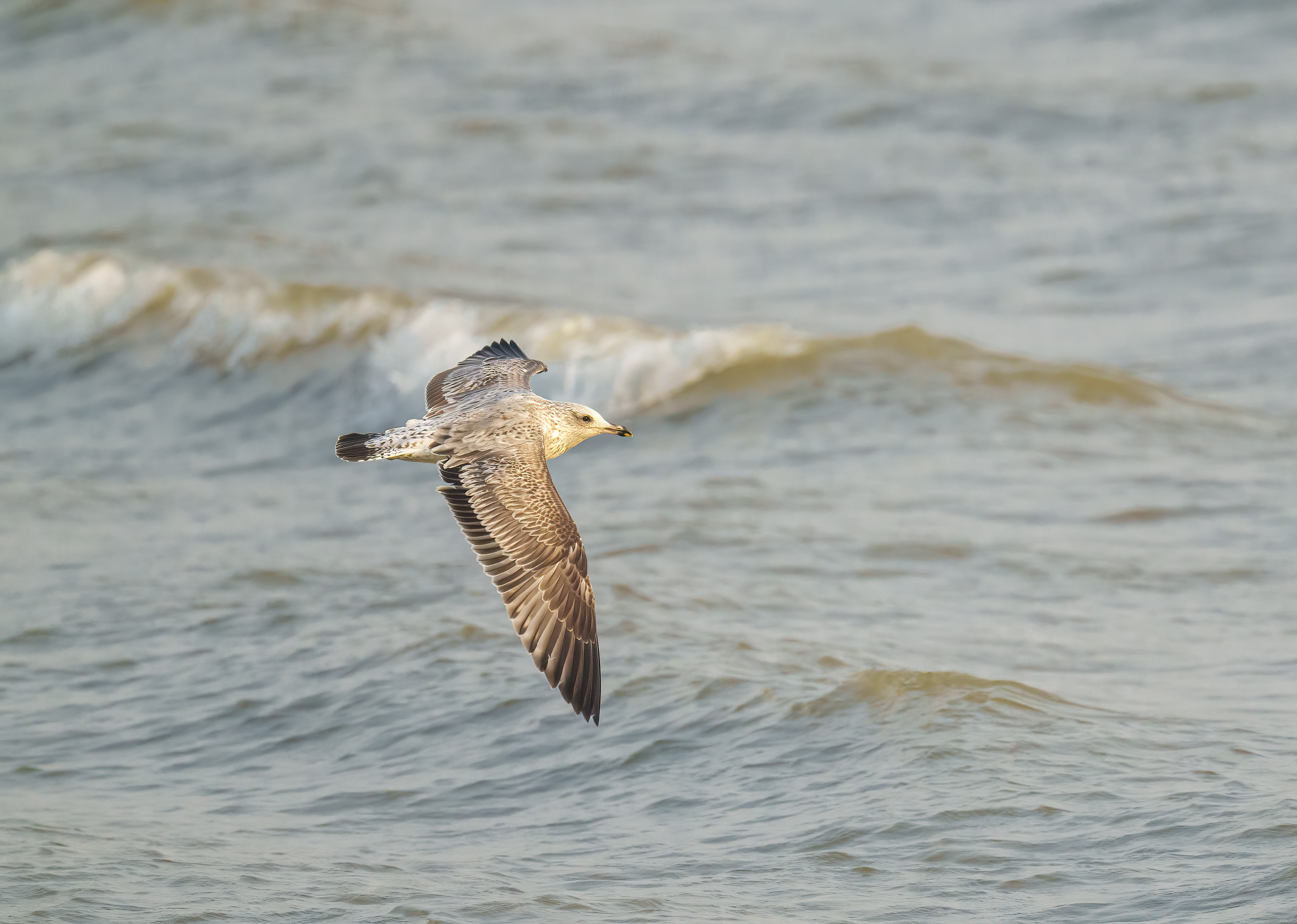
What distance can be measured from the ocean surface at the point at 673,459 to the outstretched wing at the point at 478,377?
1187mm

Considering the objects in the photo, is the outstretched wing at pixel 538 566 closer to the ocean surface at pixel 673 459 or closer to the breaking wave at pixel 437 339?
the ocean surface at pixel 673 459

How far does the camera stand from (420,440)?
18.5ft

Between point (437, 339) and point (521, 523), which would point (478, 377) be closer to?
point (521, 523)

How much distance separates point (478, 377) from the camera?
6590 millimetres

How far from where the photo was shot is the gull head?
5.91 metres

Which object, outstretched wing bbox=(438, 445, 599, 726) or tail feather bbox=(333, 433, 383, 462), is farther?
tail feather bbox=(333, 433, 383, 462)

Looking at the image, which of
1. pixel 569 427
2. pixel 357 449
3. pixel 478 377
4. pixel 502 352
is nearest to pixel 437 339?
pixel 502 352

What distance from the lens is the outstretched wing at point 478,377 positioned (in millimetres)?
6410

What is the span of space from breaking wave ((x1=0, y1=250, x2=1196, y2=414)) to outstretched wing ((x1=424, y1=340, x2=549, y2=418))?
3698 mm

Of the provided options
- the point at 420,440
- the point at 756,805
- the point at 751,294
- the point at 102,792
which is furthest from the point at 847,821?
the point at 751,294

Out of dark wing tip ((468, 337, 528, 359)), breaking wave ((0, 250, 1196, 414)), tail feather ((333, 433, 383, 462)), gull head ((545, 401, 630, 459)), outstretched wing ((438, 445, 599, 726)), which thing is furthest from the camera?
breaking wave ((0, 250, 1196, 414))

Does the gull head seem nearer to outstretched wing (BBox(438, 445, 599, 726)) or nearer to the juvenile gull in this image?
the juvenile gull

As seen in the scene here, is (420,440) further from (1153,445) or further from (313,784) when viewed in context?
(1153,445)

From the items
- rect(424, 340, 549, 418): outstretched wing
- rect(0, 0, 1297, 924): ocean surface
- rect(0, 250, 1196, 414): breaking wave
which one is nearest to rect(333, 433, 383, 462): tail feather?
rect(424, 340, 549, 418): outstretched wing
